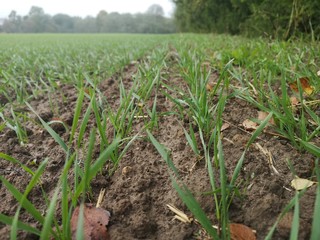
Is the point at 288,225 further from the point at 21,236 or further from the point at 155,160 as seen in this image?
the point at 21,236

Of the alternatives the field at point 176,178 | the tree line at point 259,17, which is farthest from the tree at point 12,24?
the field at point 176,178

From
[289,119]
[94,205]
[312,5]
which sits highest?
[312,5]

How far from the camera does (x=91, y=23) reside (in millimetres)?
60188

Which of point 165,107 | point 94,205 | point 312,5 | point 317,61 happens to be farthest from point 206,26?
point 94,205

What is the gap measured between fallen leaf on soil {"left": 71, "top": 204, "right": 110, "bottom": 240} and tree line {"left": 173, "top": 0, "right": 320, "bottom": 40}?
7.75ft

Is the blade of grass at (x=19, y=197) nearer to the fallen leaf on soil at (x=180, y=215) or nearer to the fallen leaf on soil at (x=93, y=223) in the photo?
the fallen leaf on soil at (x=93, y=223)

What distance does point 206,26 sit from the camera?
45.2 ft

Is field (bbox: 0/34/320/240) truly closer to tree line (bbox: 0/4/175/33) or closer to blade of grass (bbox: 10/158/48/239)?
blade of grass (bbox: 10/158/48/239)

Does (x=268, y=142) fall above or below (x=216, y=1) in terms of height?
below

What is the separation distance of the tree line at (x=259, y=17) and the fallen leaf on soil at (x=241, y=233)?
7.50ft

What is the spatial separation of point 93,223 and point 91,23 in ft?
212

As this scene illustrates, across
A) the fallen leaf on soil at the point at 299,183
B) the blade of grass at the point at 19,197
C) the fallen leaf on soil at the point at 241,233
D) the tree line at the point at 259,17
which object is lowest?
the fallen leaf on soil at the point at 241,233

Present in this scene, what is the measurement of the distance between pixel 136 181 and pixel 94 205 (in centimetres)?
16

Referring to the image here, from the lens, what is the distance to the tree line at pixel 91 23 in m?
48.6
